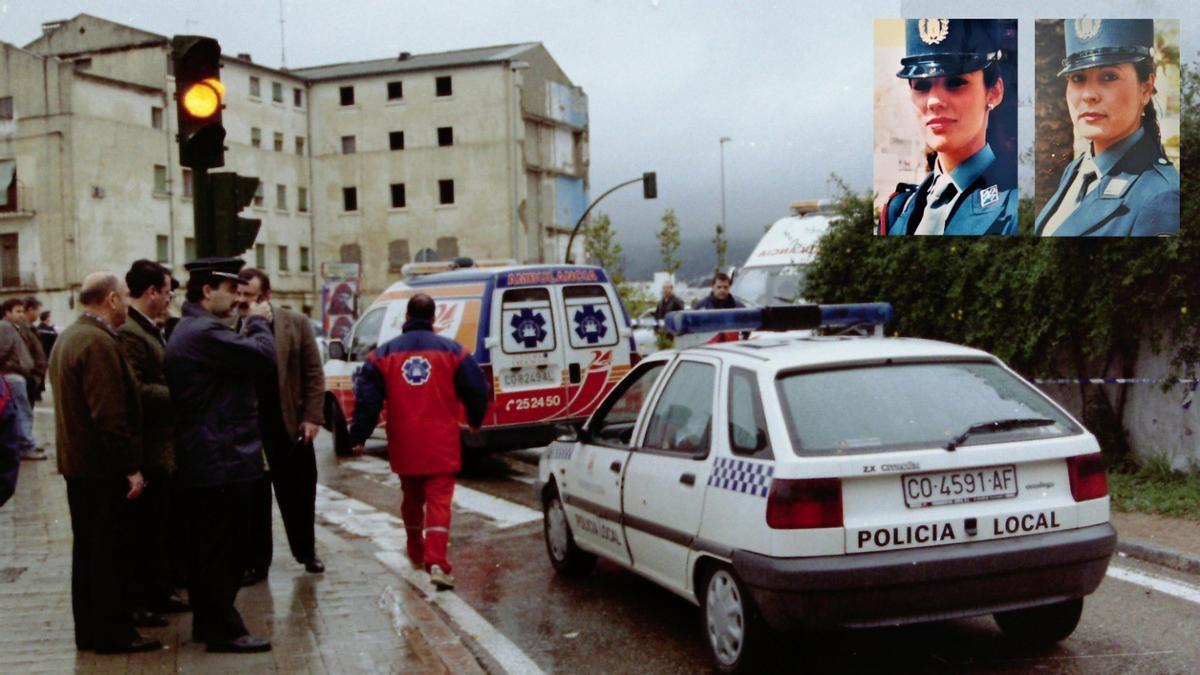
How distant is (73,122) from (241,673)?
5182cm

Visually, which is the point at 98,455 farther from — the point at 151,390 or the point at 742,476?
the point at 742,476

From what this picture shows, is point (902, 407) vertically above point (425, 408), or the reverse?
point (902, 407)

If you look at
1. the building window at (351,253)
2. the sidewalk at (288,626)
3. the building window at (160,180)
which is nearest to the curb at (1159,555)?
the sidewalk at (288,626)

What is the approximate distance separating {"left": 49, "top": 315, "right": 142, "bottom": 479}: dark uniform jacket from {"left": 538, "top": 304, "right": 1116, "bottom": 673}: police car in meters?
2.54

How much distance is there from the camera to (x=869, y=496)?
17.1ft

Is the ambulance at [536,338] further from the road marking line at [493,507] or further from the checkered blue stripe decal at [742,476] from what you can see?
the checkered blue stripe decal at [742,476]

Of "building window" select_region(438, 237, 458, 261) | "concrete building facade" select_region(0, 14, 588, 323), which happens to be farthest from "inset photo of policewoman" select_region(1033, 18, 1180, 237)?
"building window" select_region(438, 237, 458, 261)

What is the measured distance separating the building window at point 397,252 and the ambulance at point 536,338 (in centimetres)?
5257

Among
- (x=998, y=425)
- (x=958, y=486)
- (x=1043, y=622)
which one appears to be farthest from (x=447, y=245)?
(x=958, y=486)

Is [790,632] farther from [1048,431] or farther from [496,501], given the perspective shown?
[496,501]

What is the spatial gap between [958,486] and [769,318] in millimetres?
1786

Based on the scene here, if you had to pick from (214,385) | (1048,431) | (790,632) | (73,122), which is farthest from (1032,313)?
(73,122)

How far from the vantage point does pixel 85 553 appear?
588 cm

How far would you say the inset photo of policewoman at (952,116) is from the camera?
11.5 m
